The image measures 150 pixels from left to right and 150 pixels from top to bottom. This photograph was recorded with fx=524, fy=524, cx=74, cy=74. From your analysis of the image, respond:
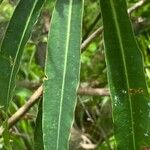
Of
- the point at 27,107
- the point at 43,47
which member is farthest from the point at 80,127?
the point at 27,107

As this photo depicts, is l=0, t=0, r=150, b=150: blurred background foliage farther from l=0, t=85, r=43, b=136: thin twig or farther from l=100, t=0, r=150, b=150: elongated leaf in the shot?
l=100, t=0, r=150, b=150: elongated leaf

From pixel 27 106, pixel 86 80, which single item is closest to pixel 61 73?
pixel 27 106

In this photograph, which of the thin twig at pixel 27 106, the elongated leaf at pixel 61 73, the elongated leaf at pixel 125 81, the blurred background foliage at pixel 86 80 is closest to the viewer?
the elongated leaf at pixel 61 73

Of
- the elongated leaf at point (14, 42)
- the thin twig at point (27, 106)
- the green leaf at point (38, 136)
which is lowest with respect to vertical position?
the green leaf at point (38, 136)

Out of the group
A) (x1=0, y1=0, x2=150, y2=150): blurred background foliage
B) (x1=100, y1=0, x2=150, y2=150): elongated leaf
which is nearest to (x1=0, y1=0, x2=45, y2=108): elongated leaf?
(x1=100, y1=0, x2=150, y2=150): elongated leaf

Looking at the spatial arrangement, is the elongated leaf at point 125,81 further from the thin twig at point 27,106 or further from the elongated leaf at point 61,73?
the thin twig at point 27,106

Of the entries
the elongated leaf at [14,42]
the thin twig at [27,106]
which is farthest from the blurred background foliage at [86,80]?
the elongated leaf at [14,42]
